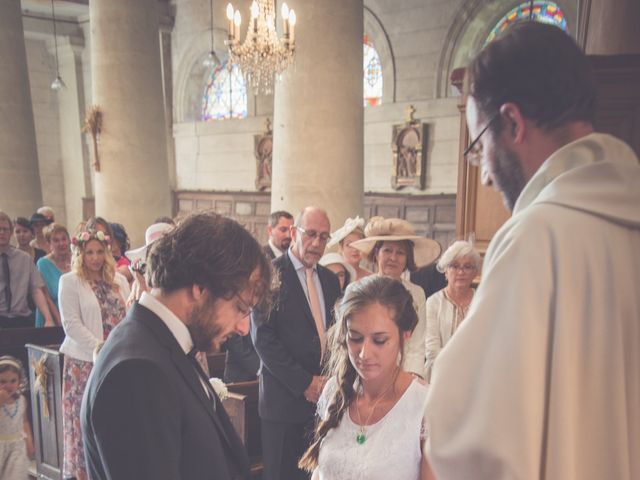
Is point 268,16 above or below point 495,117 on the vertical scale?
above

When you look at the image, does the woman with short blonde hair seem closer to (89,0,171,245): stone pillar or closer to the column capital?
(89,0,171,245): stone pillar

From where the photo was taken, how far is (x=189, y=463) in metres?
1.32

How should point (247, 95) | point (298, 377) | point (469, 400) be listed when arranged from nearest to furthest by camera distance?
→ 1. point (469, 400)
2. point (298, 377)
3. point (247, 95)

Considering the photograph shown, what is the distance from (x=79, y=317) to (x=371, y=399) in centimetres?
279

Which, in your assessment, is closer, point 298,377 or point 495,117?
point 495,117

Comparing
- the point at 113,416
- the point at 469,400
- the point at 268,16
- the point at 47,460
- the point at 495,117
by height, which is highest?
the point at 268,16

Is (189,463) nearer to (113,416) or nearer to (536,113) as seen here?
(113,416)

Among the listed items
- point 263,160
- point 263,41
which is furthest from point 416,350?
point 263,160

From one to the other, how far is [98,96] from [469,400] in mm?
8995

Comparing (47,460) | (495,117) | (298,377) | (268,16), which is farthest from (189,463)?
(268,16)

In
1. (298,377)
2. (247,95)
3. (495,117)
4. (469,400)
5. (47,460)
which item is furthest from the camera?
(247,95)

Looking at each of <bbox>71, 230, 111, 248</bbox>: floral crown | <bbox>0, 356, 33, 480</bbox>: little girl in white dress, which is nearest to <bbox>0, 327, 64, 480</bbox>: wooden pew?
<bbox>0, 356, 33, 480</bbox>: little girl in white dress

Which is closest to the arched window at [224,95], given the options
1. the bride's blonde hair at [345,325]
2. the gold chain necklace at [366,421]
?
the bride's blonde hair at [345,325]

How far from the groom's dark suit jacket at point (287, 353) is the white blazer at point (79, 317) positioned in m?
1.44
